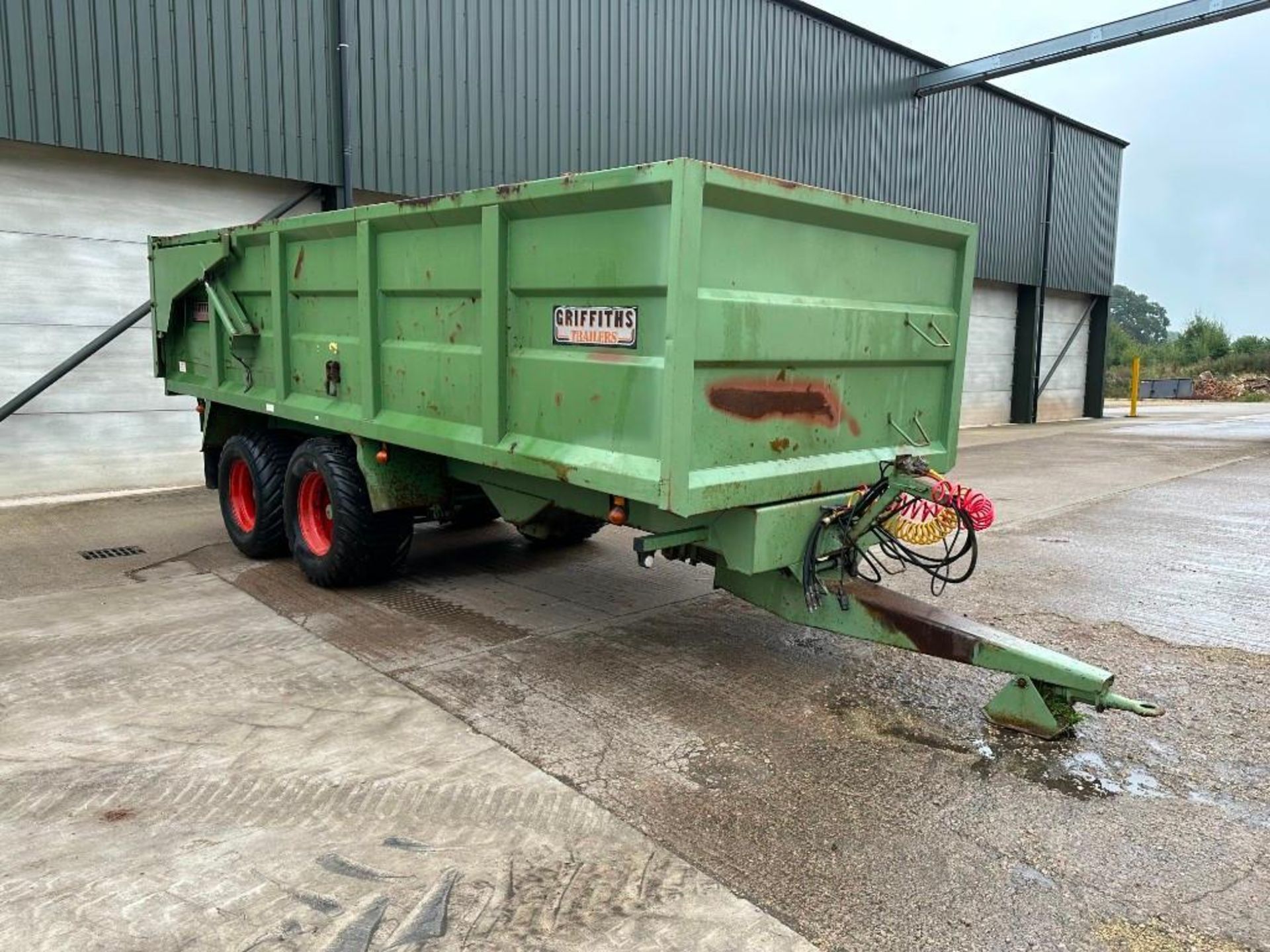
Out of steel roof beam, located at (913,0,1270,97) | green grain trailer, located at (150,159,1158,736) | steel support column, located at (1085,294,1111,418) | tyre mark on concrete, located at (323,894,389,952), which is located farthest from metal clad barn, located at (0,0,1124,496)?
steel support column, located at (1085,294,1111,418)

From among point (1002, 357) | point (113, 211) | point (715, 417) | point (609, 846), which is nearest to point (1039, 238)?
point (1002, 357)

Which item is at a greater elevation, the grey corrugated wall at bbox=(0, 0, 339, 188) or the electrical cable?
the grey corrugated wall at bbox=(0, 0, 339, 188)

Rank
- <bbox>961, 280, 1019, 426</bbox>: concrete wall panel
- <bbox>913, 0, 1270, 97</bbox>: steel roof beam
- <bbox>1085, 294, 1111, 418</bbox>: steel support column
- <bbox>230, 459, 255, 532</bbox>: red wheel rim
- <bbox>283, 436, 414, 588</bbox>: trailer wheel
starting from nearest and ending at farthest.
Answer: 1. <bbox>283, 436, 414, 588</bbox>: trailer wheel
2. <bbox>230, 459, 255, 532</bbox>: red wheel rim
3. <bbox>913, 0, 1270, 97</bbox>: steel roof beam
4. <bbox>961, 280, 1019, 426</bbox>: concrete wall panel
5. <bbox>1085, 294, 1111, 418</bbox>: steel support column

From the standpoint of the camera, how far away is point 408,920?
8.73 ft

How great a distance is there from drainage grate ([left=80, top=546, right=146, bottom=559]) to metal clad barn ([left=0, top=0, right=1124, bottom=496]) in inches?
101

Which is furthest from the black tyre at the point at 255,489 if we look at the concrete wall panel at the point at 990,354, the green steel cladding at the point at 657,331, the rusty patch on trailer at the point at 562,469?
the concrete wall panel at the point at 990,354

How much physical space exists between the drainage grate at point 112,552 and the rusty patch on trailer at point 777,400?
5.14 m

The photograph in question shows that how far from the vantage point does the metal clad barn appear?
8.55 m

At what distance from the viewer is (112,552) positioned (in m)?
6.99

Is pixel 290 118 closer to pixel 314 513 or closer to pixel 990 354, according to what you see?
pixel 314 513

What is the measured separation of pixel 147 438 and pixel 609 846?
831 cm

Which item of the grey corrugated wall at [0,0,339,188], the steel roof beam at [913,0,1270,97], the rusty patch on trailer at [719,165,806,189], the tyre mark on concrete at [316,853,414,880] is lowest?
the tyre mark on concrete at [316,853,414,880]

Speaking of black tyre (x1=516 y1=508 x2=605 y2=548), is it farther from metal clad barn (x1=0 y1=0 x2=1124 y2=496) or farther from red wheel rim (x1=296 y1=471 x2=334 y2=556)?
metal clad barn (x1=0 y1=0 x2=1124 y2=496)

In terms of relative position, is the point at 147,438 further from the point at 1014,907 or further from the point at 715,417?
the point at 1014,907
